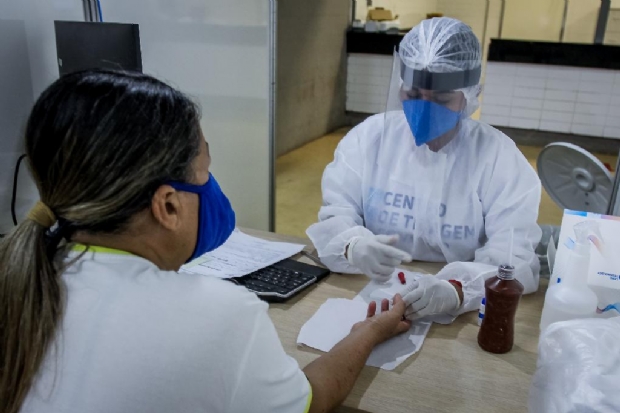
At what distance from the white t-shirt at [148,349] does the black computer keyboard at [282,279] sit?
1.69ft

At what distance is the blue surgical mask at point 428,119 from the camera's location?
148 centimetres

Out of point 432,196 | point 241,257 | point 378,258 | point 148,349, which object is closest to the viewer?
point 148,349

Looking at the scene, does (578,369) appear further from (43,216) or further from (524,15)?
(524,15)

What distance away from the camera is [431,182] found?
155cm

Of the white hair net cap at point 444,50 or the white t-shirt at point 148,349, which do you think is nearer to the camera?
the white t-shirt at point 148,349

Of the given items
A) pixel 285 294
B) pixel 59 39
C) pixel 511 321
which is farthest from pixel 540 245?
pixel 59 39

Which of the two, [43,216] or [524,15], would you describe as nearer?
[43,216]

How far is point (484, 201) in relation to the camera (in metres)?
1.50

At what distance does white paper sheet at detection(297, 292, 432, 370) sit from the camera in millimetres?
1039

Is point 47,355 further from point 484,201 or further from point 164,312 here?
point 484,201

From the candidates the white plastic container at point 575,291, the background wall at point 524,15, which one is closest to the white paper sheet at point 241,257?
the white plastic container at point 575,291

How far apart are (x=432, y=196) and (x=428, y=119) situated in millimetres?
223

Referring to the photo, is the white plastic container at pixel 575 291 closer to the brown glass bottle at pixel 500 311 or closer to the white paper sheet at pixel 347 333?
the brown glass bottle at pixel 500 311

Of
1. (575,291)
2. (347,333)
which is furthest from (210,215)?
(575,291)
